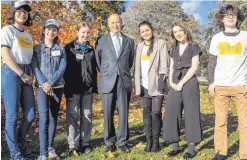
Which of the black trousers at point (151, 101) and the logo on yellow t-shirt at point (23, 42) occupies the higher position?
the logo on yellow t-shirt at point (23, 42)

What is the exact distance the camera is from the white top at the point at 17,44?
461 cm

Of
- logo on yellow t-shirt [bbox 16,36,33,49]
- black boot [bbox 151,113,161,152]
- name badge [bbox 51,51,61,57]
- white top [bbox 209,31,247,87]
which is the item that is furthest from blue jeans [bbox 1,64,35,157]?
white top [bbox 209,31,247,87]

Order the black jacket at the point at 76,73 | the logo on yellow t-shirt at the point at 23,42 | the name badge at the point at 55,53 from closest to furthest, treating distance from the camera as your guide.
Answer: the logo on yellow t-shirt at the point at 23,42 → the name badge at the point at 55,53 → the black jacket at the point at 76,73

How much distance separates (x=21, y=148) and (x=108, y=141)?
1464 millimetres

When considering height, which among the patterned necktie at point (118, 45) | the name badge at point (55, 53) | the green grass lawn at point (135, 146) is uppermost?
the patterned necktie at point (118, 45)

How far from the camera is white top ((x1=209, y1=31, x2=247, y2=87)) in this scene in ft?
15.7

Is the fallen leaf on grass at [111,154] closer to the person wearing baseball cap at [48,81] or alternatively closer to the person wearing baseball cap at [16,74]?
the person wearing baseball cap at [48,81]

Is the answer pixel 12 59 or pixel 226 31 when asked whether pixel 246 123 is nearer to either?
pixel 226 31

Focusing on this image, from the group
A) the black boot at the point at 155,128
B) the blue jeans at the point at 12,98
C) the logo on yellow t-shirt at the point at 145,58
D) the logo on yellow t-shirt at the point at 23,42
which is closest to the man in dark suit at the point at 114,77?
the logo on yellow t-shirt at the point at 145,58

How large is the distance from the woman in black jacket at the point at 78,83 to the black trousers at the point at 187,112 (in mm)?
1366

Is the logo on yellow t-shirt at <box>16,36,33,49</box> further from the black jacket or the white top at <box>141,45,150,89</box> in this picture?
the white top at <box>141,45,150,89</box>

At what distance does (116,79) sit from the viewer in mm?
5422

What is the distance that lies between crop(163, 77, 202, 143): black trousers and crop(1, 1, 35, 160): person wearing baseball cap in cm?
227

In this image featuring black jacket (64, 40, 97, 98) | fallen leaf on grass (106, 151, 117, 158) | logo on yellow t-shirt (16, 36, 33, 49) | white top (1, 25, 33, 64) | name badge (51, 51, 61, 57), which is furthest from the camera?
black jacket (64, 40, 97, 98)
